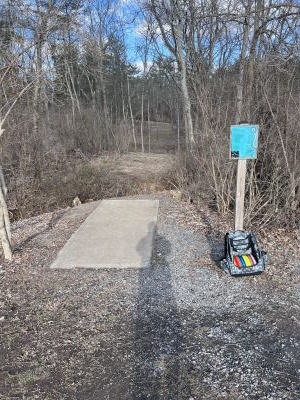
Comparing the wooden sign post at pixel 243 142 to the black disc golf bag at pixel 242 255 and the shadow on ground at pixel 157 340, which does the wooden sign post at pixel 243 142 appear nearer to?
the black disc golf bag at pixel 242 255

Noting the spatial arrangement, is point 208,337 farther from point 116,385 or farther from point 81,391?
point 81,391

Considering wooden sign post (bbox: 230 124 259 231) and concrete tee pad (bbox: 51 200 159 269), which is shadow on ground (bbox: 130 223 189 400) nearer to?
concrete tee pad (bbox: 51 200 159 269)

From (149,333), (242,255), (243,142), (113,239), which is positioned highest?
(243,142)

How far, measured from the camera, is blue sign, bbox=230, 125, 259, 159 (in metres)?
4.48

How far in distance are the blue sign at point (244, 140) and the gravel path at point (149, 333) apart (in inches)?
63.5

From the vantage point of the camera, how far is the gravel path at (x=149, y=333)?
2730 mm

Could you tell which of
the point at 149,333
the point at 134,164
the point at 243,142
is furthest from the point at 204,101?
the point at 134,164

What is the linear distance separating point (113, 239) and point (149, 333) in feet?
9.61

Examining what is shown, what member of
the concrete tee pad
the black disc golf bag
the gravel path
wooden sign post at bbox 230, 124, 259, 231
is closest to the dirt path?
the concrete tee pad

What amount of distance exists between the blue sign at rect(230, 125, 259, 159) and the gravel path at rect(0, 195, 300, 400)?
1.61 metres

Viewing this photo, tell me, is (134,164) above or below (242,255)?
below

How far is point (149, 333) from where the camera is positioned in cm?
342

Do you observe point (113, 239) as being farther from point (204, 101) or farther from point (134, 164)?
point (134, 164)

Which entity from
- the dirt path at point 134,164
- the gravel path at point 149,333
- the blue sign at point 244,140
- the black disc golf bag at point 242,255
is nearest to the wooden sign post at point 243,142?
the blue sign at point 244,140
